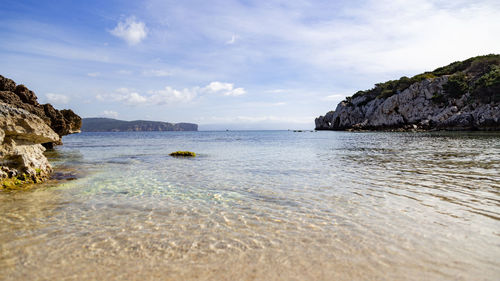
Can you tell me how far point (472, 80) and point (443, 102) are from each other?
33.1 feet

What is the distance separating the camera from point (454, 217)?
6.62 m

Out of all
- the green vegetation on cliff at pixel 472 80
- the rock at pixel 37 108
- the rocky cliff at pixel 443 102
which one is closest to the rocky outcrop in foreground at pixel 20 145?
the rock at pixel 37 108

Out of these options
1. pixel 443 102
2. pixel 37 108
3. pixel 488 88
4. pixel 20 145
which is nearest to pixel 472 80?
pixel 443 102

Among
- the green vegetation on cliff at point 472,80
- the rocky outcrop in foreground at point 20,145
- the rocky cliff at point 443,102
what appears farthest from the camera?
the green vegetation on cliff at point 472,80

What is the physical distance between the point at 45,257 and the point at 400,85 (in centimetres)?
11956

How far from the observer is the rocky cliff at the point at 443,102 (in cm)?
6800

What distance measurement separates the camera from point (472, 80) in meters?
81.2

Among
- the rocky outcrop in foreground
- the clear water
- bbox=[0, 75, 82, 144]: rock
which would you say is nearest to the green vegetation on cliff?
the clear water

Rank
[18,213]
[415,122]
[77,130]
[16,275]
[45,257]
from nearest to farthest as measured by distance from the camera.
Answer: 1. [16,275]
2. [45,257]
3. [18,213]
4. [77,130]
5. [415,122]

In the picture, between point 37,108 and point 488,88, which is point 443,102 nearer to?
point 488,88

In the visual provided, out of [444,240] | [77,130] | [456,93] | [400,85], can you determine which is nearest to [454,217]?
[444,240]

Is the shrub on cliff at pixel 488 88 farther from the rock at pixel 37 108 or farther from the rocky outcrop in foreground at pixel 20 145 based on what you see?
the rocky outcrop in foreground at pixel 20 145

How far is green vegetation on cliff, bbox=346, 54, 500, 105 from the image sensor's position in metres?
68.9

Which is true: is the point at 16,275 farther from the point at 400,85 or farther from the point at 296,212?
the point at 400,85
